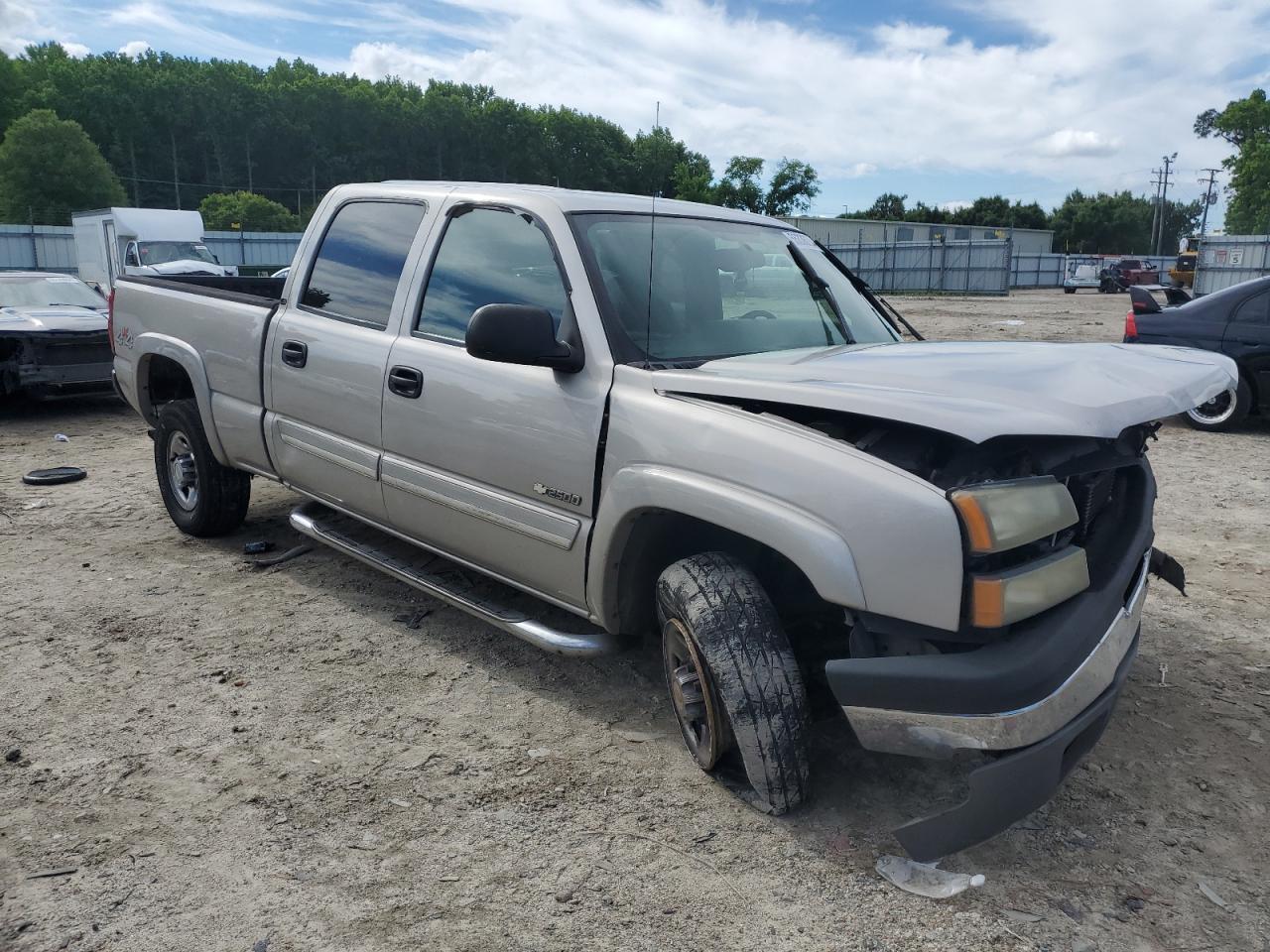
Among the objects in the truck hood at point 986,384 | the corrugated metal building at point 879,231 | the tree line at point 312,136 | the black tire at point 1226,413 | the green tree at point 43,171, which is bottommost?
the black tire at point 1226,413

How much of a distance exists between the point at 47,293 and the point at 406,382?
9.17 m

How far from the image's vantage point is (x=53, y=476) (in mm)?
7285

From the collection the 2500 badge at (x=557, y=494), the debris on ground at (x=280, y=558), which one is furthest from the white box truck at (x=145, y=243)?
the 2500 badge at (x=557, y=494)

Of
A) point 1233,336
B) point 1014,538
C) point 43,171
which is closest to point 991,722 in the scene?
point 1014,538

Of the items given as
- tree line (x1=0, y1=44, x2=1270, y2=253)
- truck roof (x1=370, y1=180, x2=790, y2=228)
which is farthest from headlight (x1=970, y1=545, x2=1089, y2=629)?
tree line (x1=0, y1=44, x2=1270, y2=253)

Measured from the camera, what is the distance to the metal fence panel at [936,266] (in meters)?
41.0

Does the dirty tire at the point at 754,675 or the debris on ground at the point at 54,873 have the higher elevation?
the dirty tire at the point at 754,675

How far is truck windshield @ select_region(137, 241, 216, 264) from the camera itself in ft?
74.4

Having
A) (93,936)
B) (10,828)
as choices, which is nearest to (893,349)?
(93,936)

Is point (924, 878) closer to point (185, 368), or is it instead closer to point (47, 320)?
point (185, 368)

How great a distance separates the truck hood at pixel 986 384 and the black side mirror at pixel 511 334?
390 millimetres

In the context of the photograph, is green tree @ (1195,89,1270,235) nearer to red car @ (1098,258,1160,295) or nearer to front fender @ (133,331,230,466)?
red car @ (1098,258,1160,295)

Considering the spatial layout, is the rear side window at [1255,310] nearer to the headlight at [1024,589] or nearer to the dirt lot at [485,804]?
the dirt lot at [485,804]

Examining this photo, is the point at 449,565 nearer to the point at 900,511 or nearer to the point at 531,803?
the point at 531,803
